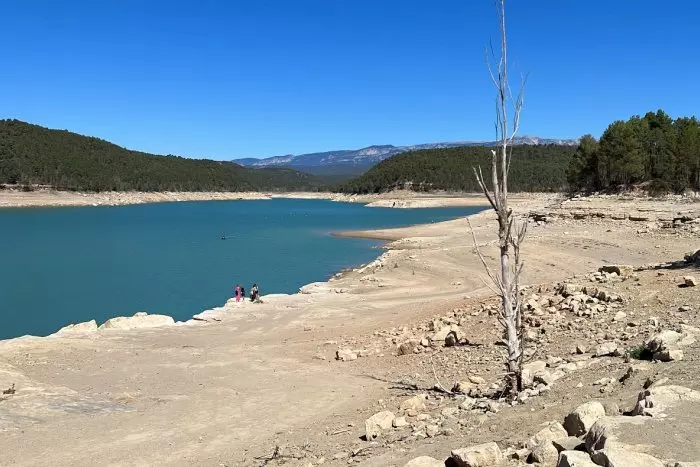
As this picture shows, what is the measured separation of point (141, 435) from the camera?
32.3 feet

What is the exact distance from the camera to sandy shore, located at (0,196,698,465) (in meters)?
9.30

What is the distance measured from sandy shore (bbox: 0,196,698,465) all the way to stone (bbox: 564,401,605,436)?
2.87 meters

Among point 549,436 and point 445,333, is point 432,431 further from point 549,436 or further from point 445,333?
point 445,333

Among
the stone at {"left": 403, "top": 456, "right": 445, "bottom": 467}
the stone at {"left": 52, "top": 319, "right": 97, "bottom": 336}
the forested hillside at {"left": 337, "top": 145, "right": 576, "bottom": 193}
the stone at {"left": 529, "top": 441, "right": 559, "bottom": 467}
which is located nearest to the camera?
the stone at {"left": 529, "top": 441, "right": 559, "bottom": 467}

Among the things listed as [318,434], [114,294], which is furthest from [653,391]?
[114,294]

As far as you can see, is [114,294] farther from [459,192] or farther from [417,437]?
[459,192]

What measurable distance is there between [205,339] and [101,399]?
227 inches

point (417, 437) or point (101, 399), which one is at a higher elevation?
point (417, 437)

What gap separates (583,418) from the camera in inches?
239

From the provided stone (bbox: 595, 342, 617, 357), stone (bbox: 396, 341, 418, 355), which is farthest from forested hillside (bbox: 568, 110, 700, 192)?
stone (bbox: 595, 342, 617, 357)

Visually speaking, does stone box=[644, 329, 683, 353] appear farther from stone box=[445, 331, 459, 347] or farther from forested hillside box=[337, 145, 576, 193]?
forested hillside box=[337, 145, 576, 193]

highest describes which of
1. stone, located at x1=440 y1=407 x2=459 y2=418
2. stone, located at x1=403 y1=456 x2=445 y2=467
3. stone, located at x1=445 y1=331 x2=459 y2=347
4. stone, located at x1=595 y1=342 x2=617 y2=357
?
stone, located at x1=403 y1=456 x2=445 y2=467

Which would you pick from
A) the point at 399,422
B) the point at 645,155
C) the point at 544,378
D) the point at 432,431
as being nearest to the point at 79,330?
the point at 399,422

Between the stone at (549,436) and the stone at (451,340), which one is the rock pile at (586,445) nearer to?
the stone at (549,436)
